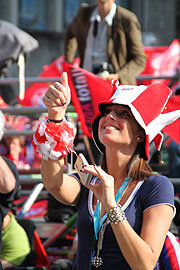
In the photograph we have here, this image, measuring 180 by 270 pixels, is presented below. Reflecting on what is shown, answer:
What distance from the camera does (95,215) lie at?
262 cm

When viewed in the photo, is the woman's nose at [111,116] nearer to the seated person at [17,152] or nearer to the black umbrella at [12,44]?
the black umbrella at [12,44]

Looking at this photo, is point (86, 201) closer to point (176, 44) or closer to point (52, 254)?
point (52, 254)

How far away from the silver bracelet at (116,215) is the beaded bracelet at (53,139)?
388 mm

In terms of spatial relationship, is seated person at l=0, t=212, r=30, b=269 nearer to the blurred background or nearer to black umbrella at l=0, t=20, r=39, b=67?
black umbrella at l=0, t=20, r=39, b=67

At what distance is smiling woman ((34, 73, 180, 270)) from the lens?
7.92 feet

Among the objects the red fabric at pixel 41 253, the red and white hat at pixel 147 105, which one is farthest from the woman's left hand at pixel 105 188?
the red fabric at pixel 41 253

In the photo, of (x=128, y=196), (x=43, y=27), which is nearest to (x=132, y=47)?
(x=128, y=196)

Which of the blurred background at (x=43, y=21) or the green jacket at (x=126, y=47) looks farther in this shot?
the blurred background at (x=43, y=21)

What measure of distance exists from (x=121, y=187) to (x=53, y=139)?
0.40 metres

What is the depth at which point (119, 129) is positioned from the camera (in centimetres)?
268

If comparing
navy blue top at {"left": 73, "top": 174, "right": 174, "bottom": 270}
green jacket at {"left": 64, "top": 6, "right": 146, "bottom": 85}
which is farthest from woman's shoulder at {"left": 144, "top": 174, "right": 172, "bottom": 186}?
green jacket at {"left": 64, "top": 6, "right": 146, "bottom": 85}

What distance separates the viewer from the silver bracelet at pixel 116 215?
2377 mm

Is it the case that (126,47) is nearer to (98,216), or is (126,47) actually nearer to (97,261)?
(98,216)

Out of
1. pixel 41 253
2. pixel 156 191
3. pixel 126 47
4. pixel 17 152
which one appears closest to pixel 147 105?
pixel 156 191
